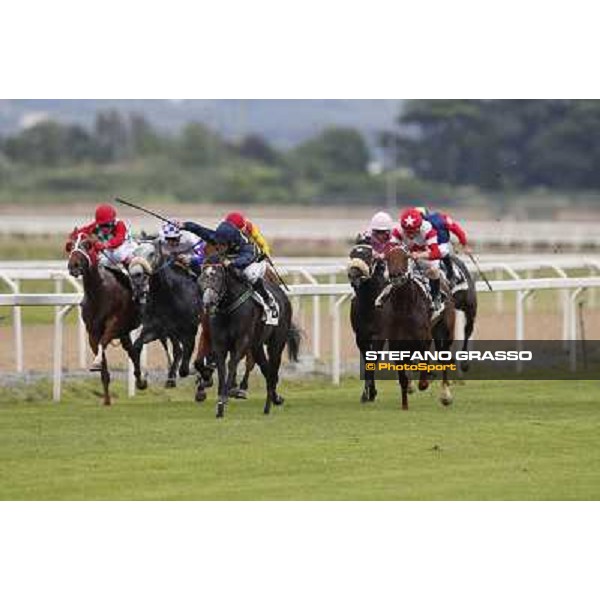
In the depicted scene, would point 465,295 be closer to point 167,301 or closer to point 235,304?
point 167,301

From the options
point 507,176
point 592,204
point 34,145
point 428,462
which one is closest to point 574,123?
point 507,176

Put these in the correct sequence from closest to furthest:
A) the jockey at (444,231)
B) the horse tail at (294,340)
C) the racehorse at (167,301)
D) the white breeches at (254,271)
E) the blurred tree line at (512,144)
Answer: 1. the white breeches at (254,271)
2. the horse tail at (294,340)
3. the racehorse at (167,301)
4. the jockey at (444,231)
5. the blurred tree line at (512,144)

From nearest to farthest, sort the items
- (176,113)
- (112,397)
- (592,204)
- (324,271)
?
1. (112,397)
2. (324,271)
3. (592,204)
4. (176,113)

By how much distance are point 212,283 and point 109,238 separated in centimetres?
230

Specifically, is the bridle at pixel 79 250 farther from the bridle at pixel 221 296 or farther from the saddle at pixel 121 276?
the bridle at pixel 221 296

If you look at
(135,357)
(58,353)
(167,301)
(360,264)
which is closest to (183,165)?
(167,301)

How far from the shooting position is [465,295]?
20703 millimetres

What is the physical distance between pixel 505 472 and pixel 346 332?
12449mm

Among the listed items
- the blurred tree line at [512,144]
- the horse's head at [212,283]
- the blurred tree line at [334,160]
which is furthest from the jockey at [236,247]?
the blurred tree line at [512,144]

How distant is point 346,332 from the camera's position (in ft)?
85.5

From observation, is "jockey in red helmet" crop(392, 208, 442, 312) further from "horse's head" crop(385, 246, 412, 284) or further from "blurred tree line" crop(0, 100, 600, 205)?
"blurred tree line" crop(0, 100, 600, 205)

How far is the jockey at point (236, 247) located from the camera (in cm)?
1742

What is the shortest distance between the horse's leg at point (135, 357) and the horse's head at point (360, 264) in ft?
6.08

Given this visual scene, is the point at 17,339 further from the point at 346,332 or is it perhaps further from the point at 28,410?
the point at 346,332
